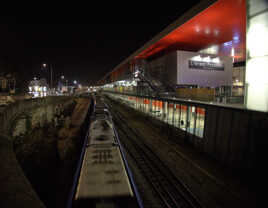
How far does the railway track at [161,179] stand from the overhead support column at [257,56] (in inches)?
254

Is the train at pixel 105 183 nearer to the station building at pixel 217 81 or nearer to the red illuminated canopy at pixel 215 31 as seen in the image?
the station building at pixel 217 81

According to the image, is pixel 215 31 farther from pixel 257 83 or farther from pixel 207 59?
pixel 257 83

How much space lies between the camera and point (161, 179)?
827 cm

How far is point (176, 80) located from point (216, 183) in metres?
25.7

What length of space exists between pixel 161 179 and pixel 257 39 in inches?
403

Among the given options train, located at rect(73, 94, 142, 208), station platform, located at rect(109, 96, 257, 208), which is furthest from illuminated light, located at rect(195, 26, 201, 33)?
train, located at rect(73, 94, 142, 208)

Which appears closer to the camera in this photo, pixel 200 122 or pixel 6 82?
pixel 200 122

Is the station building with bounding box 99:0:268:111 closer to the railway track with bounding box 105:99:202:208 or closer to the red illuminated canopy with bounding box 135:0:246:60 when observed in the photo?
the red illuminated canopy with bounding box 135:0:246:60

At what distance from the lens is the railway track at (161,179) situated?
263 inches

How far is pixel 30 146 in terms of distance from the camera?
16.5 metres

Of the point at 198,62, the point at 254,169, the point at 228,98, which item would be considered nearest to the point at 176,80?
the point at 198,62

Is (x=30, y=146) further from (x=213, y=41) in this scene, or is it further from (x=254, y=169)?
(x=213, y=41)

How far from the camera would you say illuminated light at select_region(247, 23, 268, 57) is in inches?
334

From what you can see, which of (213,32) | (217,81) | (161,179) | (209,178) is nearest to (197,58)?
(217,81)
